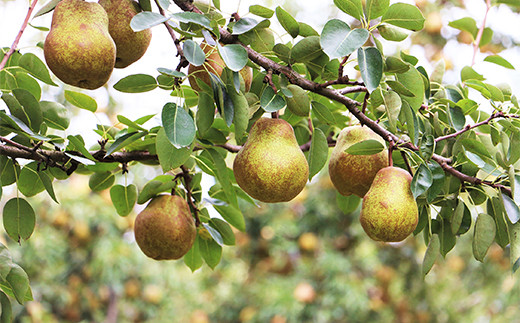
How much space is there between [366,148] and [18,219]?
23.3 inches

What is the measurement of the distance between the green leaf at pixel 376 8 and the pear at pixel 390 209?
22 centimetres

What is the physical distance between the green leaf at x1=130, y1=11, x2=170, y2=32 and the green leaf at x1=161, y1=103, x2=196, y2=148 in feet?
0.41

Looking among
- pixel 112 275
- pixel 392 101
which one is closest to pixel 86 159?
pixel 392 101

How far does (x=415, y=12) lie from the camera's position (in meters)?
0.69

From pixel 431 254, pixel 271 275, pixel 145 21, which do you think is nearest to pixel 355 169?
pixel 431 254

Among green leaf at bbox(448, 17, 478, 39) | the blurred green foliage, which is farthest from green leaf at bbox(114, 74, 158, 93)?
the blurred green foliage

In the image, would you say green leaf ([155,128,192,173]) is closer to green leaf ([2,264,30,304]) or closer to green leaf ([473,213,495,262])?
green leaf ([2,264,30,304])

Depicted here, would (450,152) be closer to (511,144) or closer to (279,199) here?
(511,144)

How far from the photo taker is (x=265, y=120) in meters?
0.77

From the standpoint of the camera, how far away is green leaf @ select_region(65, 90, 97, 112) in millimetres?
837

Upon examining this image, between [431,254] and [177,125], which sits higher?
[177,125]

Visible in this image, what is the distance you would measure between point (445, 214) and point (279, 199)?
30 centimetres

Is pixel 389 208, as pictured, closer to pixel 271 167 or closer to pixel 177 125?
pixel 271 167

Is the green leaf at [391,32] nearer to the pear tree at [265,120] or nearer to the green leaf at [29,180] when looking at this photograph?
the pear tree at [265,120]
